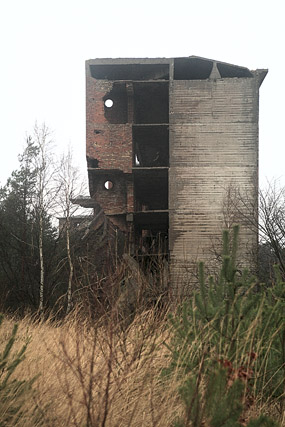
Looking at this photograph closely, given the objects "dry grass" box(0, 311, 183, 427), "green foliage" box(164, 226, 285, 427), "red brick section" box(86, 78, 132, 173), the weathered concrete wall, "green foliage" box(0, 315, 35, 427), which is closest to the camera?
"green foliage" box(164, 226, 285, 427)

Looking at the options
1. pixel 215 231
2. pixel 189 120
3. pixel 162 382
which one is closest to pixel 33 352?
pixel 162 382

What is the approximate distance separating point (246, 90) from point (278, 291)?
51.8 feet

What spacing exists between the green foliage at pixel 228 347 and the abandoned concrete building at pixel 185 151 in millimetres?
13851

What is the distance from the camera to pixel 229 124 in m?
20.0

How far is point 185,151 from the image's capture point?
2000cm

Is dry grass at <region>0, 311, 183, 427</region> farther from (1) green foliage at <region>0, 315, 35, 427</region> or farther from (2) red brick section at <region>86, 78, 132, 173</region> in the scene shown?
(2) red brick section at <region>86, 78, 132, 173</region>

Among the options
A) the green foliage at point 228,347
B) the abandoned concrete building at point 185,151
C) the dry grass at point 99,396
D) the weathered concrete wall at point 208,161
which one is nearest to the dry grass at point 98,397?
the dry grass at point 99,396

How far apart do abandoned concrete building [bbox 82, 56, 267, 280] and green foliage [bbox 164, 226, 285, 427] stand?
13.9 metres

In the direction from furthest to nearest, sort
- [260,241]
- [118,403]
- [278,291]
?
[260,241], [278,291], [118,403]

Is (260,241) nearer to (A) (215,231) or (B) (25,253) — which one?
(A) (215,231)

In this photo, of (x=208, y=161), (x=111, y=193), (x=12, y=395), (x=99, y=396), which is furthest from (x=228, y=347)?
(x=111, y=193)

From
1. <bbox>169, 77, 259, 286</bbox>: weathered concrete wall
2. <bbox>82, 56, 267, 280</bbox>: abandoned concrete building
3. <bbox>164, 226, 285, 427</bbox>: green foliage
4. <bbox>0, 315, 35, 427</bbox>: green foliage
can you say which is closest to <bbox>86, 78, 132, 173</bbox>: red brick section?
<bbox>82, 56, 267, 280</bbox>: abandoned concrete building

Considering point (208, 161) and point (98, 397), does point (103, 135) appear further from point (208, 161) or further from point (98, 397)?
point (98, 397)

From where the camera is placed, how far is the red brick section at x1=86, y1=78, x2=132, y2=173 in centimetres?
2014
